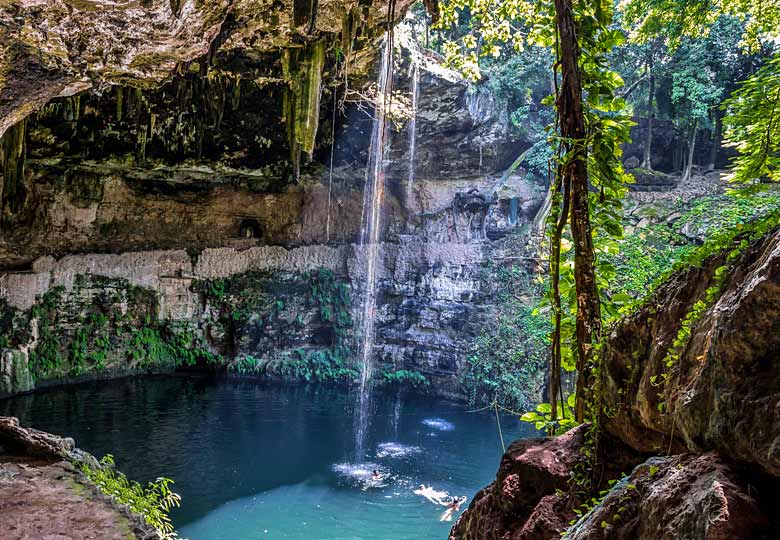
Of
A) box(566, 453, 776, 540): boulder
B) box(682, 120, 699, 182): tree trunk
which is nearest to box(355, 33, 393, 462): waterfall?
box(682, 120, 699, 182): tree trunk

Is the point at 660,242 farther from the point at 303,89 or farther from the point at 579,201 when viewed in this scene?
the point at 579,201

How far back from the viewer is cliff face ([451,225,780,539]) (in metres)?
1.08

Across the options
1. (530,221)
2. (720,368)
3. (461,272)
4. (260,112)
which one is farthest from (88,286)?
(720,368)

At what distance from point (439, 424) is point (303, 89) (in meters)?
6.90

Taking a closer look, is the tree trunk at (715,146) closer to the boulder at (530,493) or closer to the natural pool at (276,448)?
the natural pool at (276,448)

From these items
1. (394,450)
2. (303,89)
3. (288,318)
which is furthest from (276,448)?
(303,89)

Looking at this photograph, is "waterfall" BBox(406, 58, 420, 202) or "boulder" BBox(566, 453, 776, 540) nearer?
"boulder" BBox(566, 453, 776, 540)

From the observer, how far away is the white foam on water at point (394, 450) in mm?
9211

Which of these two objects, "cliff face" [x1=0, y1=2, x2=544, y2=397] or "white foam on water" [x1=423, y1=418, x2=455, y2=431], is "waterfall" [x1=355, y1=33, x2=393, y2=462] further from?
"white foam on water" [x1=423, y1=418, x2=455, y2=431]

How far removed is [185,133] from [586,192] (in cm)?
1016

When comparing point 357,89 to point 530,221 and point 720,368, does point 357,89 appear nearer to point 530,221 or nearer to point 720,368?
point 530,221

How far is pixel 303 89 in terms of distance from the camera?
7.90m

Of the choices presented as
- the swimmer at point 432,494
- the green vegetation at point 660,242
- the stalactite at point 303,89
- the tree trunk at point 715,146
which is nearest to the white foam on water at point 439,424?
the swimmer at point 432,494

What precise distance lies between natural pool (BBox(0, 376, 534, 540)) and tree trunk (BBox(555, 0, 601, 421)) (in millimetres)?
5033
